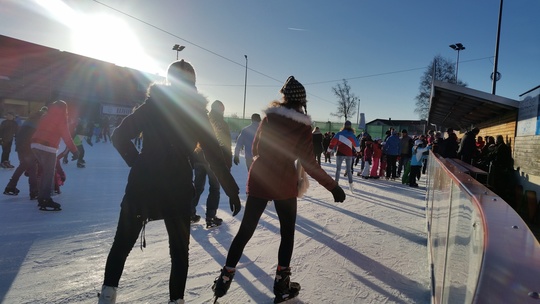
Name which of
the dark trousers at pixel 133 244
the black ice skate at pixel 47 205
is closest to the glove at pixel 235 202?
the dark trousers at pixel 133 244

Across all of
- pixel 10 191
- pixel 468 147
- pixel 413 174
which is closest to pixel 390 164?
pixel 413 174

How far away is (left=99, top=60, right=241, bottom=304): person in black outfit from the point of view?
1986 millimetres

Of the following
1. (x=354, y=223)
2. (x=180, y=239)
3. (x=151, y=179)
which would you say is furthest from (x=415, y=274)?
(x=151, y=179)

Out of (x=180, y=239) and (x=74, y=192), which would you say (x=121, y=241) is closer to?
(x=180, y=239)

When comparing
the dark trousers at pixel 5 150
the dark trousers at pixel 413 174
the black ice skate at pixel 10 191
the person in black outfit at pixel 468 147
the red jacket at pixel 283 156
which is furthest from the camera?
the dark trousers at pixel 413 174

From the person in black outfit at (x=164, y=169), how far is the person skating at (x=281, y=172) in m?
0.42

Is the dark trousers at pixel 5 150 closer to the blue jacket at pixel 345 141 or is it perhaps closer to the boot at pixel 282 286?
the blue jacket at pixel 345 141

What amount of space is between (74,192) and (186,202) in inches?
217

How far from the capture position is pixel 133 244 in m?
2.08

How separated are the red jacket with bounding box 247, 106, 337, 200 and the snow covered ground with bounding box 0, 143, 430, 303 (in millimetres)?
893

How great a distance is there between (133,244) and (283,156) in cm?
112

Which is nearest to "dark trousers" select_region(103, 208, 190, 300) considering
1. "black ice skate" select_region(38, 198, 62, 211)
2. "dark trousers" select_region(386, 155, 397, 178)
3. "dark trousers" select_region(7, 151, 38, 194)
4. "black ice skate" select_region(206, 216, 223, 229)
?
"black ice skate" select_region(206, 216, 223, 229)

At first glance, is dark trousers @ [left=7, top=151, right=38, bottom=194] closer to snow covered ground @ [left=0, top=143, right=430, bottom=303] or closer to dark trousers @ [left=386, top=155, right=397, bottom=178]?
snow covered ground @ [left=0, top=143, right=430, bottom=303]

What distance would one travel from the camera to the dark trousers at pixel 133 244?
6.57ft
